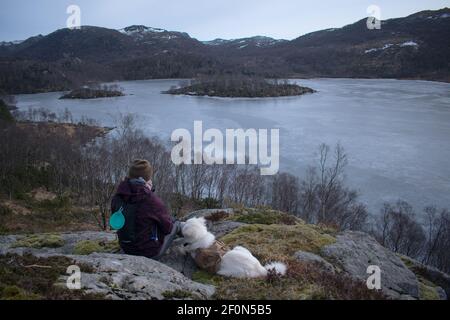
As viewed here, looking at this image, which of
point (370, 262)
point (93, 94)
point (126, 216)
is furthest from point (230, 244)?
point (93, 94)

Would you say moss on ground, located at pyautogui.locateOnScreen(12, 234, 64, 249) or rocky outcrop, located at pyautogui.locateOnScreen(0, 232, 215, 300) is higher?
rocky outcrop, located at pyautogui.locateOnScreen(0, 232, 215, 300)

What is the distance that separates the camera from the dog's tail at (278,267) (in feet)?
17.8

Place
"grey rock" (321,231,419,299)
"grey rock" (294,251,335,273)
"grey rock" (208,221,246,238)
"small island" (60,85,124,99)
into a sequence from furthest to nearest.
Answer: "small island" (60,85,124,99)
"grey rock" (208,221,246,238)
"grey rock" (321,231,419,299)
"grey rock" (294,251,335,273)

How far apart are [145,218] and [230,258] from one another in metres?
1.38

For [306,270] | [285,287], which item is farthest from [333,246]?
[285,287]

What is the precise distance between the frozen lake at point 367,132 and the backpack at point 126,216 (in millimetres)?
23978

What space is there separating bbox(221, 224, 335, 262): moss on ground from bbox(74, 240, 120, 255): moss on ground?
6.74 ft

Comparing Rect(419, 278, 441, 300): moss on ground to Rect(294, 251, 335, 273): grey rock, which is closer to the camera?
Rect(294, 251, 335, 273): grey rock

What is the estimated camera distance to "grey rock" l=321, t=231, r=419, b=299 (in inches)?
267

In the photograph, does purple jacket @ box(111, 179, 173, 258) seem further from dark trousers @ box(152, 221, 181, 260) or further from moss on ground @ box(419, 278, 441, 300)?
moss on ground @ box(419, 278, 441, 300)

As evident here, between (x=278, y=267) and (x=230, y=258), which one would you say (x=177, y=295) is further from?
(x=278, y=267)

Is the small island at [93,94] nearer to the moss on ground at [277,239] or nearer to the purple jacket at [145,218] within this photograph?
the moss on ground at [277,239]

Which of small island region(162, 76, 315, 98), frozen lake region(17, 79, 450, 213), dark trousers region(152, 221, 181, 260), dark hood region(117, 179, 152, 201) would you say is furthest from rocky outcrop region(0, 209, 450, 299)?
small island region(162, 76, 315, 98)

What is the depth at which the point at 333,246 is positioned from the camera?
7.48 m
